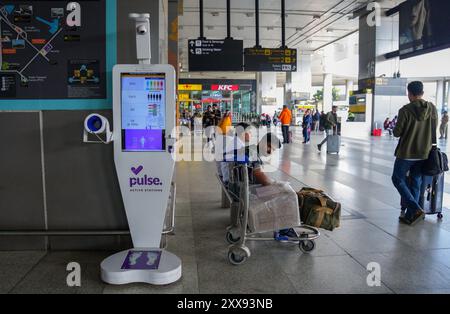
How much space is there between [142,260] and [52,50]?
2.12 m

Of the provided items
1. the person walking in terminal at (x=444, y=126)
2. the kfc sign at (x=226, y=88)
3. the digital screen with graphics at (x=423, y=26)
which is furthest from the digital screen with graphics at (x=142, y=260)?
the kfc sign at (x=226, y=88)

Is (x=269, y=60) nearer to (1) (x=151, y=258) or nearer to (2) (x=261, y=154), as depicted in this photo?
(2) (x=261, y=154)

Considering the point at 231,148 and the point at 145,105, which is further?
the point at 231,148

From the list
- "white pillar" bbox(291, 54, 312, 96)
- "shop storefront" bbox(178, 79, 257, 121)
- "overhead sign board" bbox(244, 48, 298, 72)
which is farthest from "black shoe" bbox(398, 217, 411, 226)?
"shop storefront" bbox(178, 79, 257, 121)

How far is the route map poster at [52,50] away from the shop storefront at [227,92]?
2974 cm

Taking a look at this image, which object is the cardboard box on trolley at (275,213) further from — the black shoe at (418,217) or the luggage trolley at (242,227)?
the black shoe at (418,217)

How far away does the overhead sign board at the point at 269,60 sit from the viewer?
1339 centimetres

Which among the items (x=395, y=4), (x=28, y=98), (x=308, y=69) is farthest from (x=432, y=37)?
(x=308, y=69)

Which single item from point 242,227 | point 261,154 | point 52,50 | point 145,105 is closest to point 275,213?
point 242,227

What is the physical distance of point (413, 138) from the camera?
495cm

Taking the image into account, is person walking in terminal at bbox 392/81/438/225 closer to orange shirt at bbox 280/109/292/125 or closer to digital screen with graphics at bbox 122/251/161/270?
digital screen with graphics at bbox 122/251/161/270

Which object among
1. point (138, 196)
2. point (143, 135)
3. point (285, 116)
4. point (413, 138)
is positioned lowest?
point (138, 196)

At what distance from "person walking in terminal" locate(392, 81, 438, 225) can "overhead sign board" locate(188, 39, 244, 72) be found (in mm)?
8338

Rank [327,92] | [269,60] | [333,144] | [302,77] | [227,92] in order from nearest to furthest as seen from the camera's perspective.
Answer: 1. [333,144]
2. [269,60]
3. [302,77]
4. [327,92]
5. [227,92]
